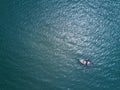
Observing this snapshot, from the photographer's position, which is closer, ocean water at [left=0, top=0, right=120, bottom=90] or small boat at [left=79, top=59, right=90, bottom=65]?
ocean water at [left=0, top=0, right=120, bottom=90]

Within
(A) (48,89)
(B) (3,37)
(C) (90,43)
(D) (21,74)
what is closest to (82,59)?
(C) (90,43)

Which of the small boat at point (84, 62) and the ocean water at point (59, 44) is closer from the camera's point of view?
the ocean water at point (59, 44)

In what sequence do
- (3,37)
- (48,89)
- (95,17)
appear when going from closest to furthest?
(48,89) < (3,37) < (95,17)

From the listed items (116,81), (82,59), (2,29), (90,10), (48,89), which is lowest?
(48,89)

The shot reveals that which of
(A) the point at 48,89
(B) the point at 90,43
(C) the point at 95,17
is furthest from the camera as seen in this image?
(C) the point at 95,17

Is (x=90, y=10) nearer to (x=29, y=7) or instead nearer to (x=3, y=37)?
(x=29, y=7)

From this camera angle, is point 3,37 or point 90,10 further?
point 90,10

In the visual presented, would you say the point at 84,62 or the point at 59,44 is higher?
the point at 59,44

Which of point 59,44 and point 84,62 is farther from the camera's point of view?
point 59,44
